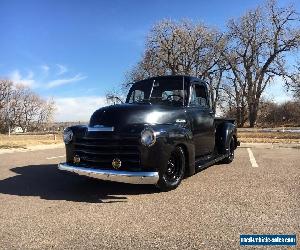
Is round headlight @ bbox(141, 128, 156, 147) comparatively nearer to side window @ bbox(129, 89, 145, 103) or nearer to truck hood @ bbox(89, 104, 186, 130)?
truck hood @ bbox(89, 104, 186, 130)

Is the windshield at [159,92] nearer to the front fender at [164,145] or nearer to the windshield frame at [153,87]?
the windshield frame at [153,87]

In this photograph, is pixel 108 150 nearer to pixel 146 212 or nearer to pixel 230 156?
pixel 146 212

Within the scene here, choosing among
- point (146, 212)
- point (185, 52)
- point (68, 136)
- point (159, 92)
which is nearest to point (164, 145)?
point (146, 212)

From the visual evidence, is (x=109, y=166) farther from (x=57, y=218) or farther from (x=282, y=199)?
(x=282, y=199)

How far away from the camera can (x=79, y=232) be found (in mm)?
4355

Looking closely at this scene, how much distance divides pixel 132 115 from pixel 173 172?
3.95 ft

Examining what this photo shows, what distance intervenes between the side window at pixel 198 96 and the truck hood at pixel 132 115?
106 cm

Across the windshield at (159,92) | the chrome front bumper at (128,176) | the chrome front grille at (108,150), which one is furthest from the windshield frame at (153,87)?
the chrome front bumper at (128,176)

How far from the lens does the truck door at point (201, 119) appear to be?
7504mm

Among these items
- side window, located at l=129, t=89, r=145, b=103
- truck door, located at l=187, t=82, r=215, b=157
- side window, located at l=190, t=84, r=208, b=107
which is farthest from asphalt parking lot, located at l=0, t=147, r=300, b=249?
side window, located at l=129, t=89, r=145, b=103

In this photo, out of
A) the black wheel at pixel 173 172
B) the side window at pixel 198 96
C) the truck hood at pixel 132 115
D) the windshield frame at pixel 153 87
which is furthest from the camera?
the side window at pixel 198 96

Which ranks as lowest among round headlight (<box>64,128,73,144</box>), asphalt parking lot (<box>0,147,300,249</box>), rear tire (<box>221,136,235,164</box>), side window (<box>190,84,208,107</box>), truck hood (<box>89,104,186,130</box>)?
asphalt parking lot (<box>0,147,300,249</box>)

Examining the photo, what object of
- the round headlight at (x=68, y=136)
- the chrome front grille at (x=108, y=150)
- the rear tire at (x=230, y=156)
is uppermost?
the round headlight at (x=68, y=136)

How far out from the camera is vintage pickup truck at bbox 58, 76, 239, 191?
5969mm
